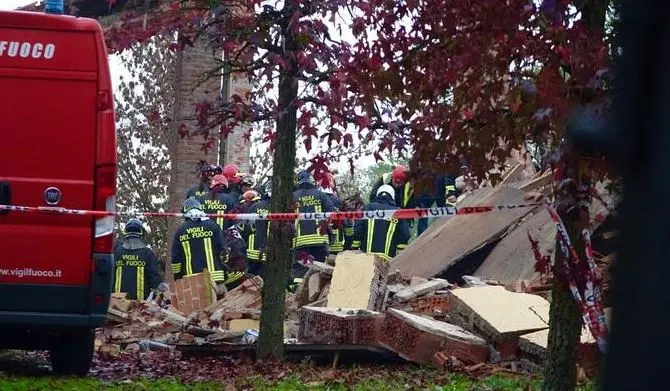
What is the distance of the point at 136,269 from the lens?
53.8 ft

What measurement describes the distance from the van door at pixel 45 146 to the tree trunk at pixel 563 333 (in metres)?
3.77

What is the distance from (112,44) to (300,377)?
2.96m

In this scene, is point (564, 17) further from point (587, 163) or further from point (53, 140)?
point (53, 140)

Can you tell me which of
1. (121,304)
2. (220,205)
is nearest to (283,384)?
(121,304)

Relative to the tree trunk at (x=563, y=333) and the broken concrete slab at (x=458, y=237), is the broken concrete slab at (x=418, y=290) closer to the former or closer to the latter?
the broken concrete slab at (x=458, y=237)

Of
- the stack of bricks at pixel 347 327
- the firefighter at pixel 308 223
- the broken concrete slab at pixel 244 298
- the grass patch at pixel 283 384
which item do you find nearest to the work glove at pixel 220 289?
the broken concrete slab at pixel 244 298

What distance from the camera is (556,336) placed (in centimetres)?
642

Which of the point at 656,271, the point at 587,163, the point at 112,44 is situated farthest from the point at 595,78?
the point at 112,44

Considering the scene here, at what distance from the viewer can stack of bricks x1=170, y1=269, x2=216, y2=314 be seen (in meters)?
14.3

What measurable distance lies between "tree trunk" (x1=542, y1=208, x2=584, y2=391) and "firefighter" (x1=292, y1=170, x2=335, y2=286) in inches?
309

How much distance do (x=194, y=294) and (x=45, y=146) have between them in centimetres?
579

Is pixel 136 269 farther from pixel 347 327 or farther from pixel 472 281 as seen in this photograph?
pixel 347 327

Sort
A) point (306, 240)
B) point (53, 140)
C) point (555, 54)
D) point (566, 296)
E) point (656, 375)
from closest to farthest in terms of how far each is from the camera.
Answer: point (656, 375), point (555, 54), point (566, 296), point (53, 140), point (306, 240)

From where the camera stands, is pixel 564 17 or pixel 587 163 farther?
pixel 564 17
